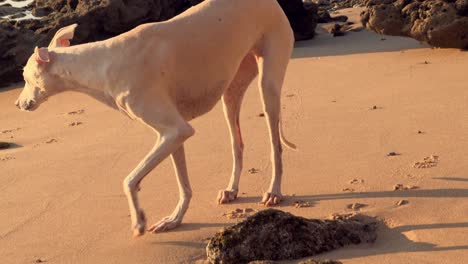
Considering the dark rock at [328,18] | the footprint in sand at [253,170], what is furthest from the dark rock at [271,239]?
the dark rock at [328,18]

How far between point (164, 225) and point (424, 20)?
706cm

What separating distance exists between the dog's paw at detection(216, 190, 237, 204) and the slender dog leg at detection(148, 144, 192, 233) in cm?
43

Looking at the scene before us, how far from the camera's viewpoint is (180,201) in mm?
6109

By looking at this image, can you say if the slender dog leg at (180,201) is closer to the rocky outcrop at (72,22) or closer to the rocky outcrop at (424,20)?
the rocky outcrop at (424,20)

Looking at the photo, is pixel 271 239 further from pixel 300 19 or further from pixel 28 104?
pixel 300 19

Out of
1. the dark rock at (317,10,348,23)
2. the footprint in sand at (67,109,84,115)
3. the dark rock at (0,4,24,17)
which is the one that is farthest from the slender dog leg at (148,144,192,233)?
the dark rock at (0,4,24,17)

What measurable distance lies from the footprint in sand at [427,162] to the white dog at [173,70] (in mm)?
1199

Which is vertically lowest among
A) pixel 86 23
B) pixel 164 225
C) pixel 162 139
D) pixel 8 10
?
pixel 8 10

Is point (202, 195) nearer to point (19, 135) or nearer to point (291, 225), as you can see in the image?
point (291, 225)

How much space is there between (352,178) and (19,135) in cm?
451

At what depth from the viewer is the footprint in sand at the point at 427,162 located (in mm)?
6736

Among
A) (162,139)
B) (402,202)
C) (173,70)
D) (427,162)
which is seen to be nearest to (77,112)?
(173,70)

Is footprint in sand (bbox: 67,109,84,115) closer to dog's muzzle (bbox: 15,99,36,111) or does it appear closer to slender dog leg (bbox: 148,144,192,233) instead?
dog's muzzle (bbox: 15,99,36,111)

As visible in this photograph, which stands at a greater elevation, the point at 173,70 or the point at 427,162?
the point at 173,70
